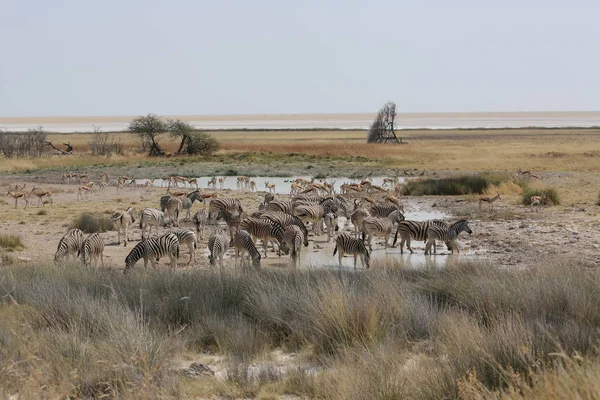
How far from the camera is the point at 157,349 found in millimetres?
6711

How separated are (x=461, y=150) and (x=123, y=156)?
28.6 metres

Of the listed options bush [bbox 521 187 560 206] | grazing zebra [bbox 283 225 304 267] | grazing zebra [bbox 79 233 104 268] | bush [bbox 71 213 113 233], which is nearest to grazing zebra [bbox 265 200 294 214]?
bush [bbox 71 213 113 233]

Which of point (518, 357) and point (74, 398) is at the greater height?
point (518, 357)

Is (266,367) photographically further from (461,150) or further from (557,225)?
(461,150)

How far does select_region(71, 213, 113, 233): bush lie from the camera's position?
20.4m

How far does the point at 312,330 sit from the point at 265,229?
29.1 feet

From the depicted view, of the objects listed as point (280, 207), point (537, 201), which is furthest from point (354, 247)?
point (537, 201)

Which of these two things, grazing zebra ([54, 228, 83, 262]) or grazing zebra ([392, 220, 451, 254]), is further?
grazing zebra ([392, 220, 451, 254])

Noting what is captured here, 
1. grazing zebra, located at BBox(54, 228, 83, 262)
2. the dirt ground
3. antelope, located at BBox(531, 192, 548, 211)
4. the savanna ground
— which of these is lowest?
the dirt ground

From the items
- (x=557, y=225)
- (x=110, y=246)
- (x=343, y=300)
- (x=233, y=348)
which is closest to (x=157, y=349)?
(x=233, y=348)

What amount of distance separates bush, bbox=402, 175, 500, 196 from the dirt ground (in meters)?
1.18

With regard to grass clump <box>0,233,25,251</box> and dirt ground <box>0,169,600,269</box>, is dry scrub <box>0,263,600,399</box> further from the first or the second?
grass clump <box>0,233,25,251</box>

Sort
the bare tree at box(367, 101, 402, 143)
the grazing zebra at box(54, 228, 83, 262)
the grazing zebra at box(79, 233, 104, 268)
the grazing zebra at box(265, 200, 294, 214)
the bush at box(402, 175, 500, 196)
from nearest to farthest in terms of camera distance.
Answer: the grazing zebra at box(79, 233, 104, 268) < the grazing zebra at box(54, 228, 83, 262) < the grazing zebra at box(265, 200, 294, 214) < the bush at box(402, 175, 500, 196) < the bare tree at box(367, 101, 402, 143)

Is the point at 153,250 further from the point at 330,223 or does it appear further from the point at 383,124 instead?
the point at 383,124
